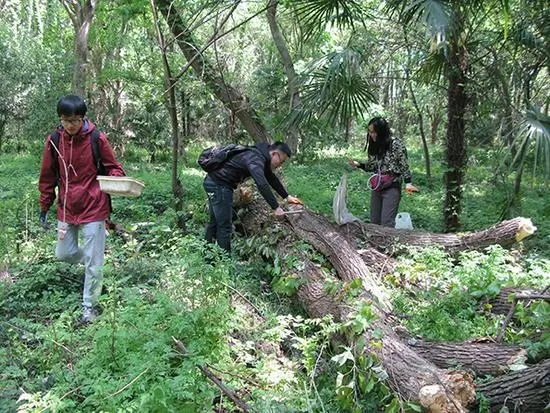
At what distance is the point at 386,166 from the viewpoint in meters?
6.34

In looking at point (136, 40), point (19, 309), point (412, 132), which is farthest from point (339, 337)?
point (412, 132)

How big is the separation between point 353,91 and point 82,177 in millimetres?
3933

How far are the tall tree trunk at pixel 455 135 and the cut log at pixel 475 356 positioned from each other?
3856 millimetres

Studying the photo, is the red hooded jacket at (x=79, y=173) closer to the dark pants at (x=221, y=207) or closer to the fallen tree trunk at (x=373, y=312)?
the dark pants at (x=221, y=207)

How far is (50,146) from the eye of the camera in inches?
163

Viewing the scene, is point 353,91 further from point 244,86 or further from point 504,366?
point 244,86

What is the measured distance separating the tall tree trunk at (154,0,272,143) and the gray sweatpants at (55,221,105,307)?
130 inches

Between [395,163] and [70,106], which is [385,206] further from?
[70,106]

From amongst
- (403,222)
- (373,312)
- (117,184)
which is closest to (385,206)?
(403,222)

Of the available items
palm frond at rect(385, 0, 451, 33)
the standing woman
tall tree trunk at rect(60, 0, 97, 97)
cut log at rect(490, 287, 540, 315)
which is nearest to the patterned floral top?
the standing woman

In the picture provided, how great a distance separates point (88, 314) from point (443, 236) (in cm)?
392

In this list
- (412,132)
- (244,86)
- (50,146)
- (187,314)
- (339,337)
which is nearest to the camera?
(187,314)

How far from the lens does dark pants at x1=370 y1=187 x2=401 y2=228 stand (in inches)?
254

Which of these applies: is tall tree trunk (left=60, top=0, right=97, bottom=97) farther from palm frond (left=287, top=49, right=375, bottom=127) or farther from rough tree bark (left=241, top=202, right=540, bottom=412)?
rough tree bark (left=241, top=202, right=540, bottom=412)
